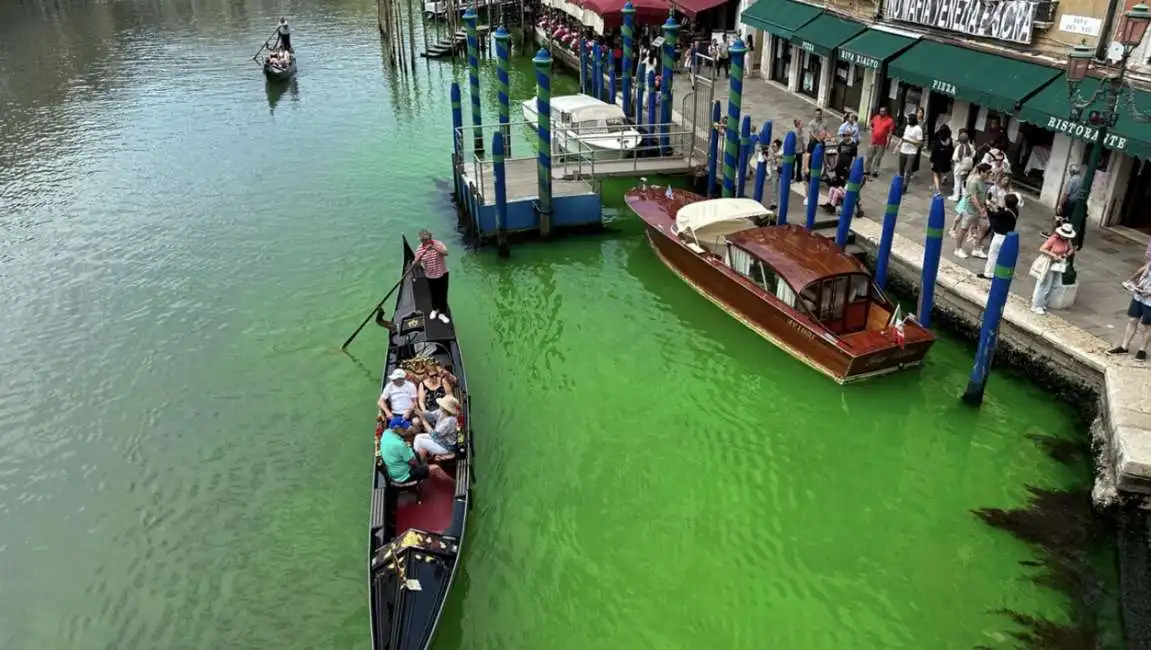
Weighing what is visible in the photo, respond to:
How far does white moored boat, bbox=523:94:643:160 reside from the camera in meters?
20.5

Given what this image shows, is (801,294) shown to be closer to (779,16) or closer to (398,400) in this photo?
(398,400)

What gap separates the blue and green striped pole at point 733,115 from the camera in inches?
653

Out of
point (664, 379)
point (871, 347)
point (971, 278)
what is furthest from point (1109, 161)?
point (664, 379)

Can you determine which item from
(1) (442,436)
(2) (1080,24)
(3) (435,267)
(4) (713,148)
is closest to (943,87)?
(2) (1080,24)

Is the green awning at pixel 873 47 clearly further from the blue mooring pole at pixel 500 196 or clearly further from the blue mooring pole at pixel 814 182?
the blue mooring pole at pixel 500 196

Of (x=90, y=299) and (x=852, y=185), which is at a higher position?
(x=852, y=185)

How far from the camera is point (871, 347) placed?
12000 mm

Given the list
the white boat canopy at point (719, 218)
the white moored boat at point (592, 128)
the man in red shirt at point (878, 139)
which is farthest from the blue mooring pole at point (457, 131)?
the man in red shirt at point (878, 139)

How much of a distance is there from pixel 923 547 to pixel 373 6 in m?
51.6

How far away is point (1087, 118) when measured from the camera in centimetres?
1275

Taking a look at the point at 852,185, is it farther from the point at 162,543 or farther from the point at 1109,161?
the point at 162,543

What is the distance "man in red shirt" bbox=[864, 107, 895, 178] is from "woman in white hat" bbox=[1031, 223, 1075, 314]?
605 cm

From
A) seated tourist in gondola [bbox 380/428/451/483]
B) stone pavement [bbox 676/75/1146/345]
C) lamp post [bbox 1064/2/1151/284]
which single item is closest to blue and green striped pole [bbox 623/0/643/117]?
stone pavement [bbox 676/75/1146/345]

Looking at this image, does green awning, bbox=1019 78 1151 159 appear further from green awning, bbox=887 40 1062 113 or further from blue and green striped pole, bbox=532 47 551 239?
blue and green striped pole, bbox=532 47 551 239
